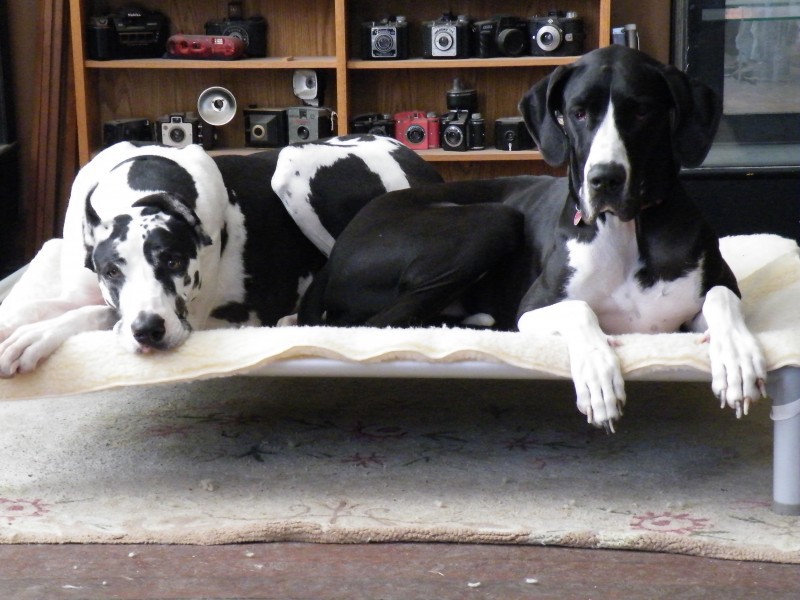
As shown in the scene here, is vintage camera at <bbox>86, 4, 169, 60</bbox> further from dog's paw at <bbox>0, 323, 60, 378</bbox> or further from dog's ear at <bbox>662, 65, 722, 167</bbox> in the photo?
dog's ear at <bbox>662, 65, 722, 167</bbox>

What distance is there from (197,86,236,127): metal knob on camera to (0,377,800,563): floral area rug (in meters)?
2.03

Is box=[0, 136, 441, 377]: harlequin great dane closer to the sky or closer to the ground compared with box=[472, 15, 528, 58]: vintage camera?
closer to the ground

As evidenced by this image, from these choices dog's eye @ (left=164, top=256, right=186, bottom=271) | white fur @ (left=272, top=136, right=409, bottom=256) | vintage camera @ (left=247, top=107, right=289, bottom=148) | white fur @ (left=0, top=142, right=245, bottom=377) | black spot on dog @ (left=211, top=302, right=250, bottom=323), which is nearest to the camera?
white fur @ (left=0, top=142, right=245, bottom=377)

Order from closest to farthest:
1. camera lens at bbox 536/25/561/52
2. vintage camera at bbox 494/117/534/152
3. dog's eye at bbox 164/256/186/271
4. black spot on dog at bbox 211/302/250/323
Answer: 1. dog's eye at bbox 164/256/186/271
2. black spot on dog at bbox 211/302/250/323
3. camera lens at bbox 536/25/561/52
4. vintage camera at bbox 494/117/534/152

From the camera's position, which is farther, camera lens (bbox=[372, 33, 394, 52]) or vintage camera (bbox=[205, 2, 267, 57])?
vintage camera (bbox=[205, 2, 267, 57])

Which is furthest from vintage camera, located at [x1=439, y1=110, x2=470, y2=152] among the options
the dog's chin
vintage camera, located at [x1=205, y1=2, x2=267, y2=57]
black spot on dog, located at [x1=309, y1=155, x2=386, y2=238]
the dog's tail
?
the dog's chin

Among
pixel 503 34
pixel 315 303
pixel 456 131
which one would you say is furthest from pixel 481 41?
pixel 315 303

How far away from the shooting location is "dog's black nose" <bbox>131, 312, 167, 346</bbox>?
6.45 feet

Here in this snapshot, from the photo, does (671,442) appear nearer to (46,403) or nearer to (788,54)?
(46,403)

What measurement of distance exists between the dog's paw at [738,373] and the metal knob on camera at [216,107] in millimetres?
3067

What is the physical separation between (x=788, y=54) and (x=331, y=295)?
258cm

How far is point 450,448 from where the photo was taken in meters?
2.25

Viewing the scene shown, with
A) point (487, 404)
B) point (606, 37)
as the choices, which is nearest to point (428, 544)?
point (487, 404)

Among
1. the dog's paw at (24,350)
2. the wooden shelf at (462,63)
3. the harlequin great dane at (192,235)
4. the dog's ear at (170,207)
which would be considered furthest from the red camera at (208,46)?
the dog's paw at (24,350)
